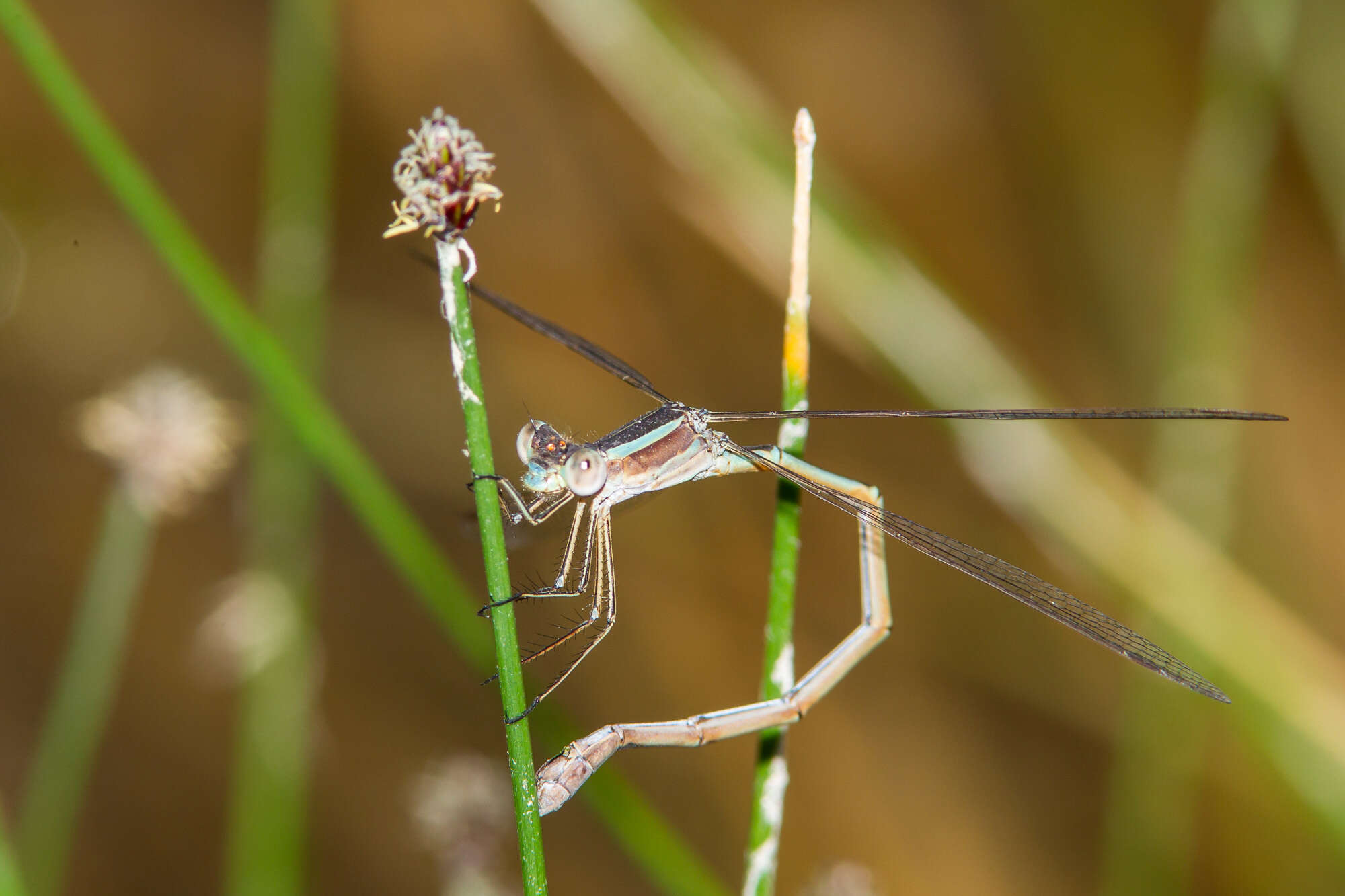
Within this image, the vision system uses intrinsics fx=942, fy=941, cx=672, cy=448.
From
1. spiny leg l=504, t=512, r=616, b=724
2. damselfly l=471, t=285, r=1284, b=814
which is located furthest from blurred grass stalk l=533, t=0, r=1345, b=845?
spiny leg l=504, t=512, r=616, b=724

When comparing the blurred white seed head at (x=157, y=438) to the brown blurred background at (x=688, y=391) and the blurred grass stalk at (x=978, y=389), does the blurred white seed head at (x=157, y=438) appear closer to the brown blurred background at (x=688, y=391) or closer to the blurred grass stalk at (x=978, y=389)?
the brown blurred background at (x=688, y=391)

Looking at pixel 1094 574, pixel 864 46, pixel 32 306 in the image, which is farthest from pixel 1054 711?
pixel 32 306

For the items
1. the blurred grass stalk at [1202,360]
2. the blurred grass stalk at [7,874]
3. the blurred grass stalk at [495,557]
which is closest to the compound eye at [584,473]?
the blurred grass stalk at [495,557]

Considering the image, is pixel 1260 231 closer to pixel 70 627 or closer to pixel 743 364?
pixel 743 364

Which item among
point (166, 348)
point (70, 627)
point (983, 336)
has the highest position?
point (166, 348)

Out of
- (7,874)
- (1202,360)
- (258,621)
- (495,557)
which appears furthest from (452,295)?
(1202,360)

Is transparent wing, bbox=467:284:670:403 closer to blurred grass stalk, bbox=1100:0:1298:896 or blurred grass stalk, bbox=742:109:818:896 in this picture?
blurred grass stalk, bbox=742:109:818:896

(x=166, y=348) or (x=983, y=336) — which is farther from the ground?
(x=166, y=348)
